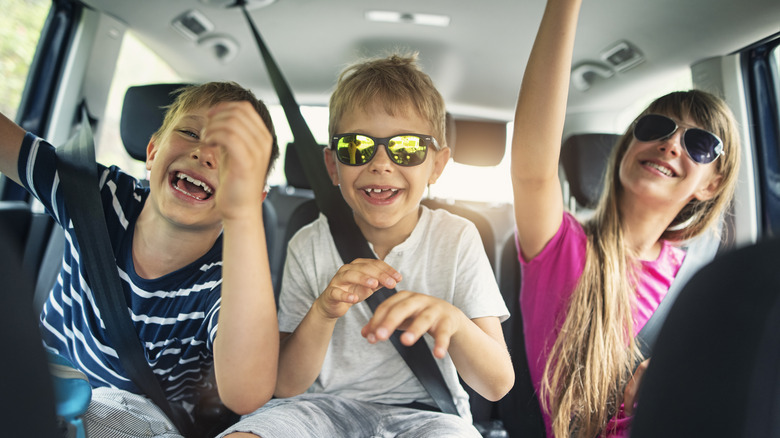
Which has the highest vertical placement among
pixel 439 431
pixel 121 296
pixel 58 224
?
pixel 58 224

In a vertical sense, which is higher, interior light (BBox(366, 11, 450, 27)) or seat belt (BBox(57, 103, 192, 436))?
interior light (BBox(366, 11, 450, 27))

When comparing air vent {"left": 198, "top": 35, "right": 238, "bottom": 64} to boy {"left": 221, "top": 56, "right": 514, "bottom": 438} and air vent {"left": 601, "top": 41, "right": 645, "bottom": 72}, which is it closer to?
boy {"left": 221, "top": 56, "right": 514, "bottom": 438}

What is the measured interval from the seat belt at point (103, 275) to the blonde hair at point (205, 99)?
16cm

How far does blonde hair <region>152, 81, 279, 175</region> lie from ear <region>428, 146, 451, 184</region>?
29 centimetres

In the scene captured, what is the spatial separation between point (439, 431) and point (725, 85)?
0.85 metres

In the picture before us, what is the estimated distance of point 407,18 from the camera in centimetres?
95

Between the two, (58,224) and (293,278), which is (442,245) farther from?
(58,224)

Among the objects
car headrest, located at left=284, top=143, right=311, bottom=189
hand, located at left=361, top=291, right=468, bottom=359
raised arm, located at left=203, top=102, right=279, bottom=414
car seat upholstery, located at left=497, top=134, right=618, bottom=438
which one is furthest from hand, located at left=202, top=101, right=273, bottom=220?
car headrest, located at left=284, top=143, right=311, bottom=189

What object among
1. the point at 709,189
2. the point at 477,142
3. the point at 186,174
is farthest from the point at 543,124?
the point at 186,174

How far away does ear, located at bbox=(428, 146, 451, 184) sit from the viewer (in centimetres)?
87

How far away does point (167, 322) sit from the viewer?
839 millimetres

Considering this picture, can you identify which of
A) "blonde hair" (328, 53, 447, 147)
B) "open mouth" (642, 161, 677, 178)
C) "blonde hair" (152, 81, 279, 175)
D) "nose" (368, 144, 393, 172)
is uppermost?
"blonde hair" (328, 53, 447, 147)

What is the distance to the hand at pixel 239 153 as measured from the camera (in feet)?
1.71

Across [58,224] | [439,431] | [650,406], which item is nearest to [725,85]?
[650,406]
